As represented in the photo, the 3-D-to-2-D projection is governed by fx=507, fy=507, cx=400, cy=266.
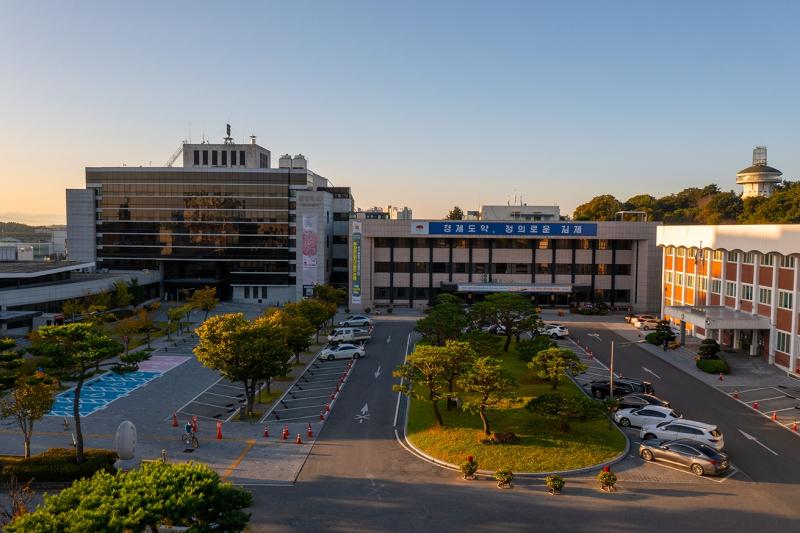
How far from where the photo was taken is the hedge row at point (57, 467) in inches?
987

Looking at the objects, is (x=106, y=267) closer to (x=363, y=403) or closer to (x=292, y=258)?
(x=292, y=258)

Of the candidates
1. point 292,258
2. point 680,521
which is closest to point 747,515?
point 680,521

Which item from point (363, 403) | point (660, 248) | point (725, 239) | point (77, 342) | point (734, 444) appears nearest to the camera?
point (77, 342)

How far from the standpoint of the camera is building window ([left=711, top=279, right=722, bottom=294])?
57159mm

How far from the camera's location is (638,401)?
35.2 metres

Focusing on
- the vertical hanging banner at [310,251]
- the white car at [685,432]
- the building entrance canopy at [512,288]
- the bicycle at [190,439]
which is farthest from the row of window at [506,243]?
the bicycle at [190,439]

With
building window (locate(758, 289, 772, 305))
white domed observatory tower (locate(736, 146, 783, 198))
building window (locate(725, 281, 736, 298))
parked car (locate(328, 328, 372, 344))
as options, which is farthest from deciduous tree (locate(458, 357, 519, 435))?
white domed observatory tower (locate(736, 146, 783, 198))

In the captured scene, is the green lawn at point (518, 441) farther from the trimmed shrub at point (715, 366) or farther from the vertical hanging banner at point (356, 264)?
the vertical hanging banner at point (356, 264)

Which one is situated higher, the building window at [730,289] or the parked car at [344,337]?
the building window at [730,289]

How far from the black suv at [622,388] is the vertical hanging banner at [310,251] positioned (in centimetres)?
5371

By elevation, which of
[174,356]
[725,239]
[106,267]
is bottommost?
[174,356]

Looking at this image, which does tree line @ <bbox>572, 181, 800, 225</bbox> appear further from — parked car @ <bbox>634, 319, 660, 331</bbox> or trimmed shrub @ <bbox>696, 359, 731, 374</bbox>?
trimmed shrub @ <bbox>696, 359, 731, 374</bbox>

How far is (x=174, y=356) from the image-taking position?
52.1m

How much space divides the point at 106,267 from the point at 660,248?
92511 millimetres
